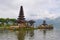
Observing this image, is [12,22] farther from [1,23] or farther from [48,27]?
[48,27]

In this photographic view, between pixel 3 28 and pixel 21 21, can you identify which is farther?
pixel 3 28

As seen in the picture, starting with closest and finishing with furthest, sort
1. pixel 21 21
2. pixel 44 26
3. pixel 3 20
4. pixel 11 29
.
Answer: pixel 21 21 → pixel 11 29 → pixel 3 20 → pixel 44 26

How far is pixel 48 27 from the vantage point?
154375mm

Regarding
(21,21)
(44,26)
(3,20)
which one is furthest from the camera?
(44,26)

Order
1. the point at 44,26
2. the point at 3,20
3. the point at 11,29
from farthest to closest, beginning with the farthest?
1. the point at 44,26
2. the point at 3,20
3. the point at 11,29

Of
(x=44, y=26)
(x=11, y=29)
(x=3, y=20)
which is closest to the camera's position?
(x=11, y=29)

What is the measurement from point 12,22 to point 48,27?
29.0 metres

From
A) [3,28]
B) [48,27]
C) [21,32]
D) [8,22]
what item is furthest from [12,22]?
[21,32]

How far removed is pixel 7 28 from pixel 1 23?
1829 centimetres

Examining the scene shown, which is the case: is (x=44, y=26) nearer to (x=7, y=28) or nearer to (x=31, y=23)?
(x=31, y=23)

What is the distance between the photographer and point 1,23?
13525cm

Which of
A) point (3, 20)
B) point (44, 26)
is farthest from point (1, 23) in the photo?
point (44, 26)

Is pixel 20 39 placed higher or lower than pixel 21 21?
lower

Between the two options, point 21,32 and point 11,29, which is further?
point 11,29
